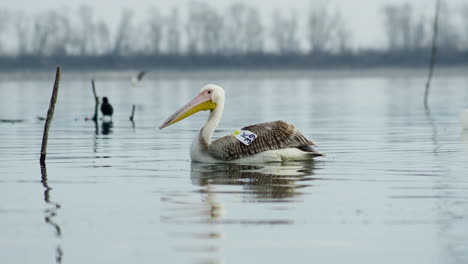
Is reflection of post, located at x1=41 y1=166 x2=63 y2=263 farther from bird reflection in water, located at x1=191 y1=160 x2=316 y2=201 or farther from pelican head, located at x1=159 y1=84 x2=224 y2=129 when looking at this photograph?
pelican head, located at x1=159 y1=84 x2=224 y2=129

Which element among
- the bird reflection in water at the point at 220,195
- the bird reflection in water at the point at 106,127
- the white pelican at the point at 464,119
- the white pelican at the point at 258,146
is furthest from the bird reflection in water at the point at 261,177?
the bird reflection in water at the point at 106,127

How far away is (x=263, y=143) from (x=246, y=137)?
0.24 m

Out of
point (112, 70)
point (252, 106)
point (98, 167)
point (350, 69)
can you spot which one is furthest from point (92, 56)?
point (98, 167)

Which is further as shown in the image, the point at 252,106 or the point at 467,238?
the point at 252,106

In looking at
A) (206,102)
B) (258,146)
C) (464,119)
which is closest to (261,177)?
(258,146)

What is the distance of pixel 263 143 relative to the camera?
1359cm

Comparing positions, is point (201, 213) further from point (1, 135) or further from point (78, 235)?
point (1, 135)

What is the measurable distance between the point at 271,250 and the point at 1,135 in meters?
13.5

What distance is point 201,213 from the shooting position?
9109 millimetres

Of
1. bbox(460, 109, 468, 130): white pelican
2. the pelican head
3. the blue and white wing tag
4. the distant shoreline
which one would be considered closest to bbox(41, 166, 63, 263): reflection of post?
the blue and white wing tag

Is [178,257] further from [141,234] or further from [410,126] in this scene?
[410,126]

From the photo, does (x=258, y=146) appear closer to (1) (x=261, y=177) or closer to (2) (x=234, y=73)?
(1) (x=261, y=177)

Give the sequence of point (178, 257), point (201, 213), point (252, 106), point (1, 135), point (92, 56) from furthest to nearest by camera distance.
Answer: point (92, 56) < point (252, 106) < point (1, 135) < point (201, 213) < point (178, 257)

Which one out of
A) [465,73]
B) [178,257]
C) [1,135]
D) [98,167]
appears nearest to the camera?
[178,257]
